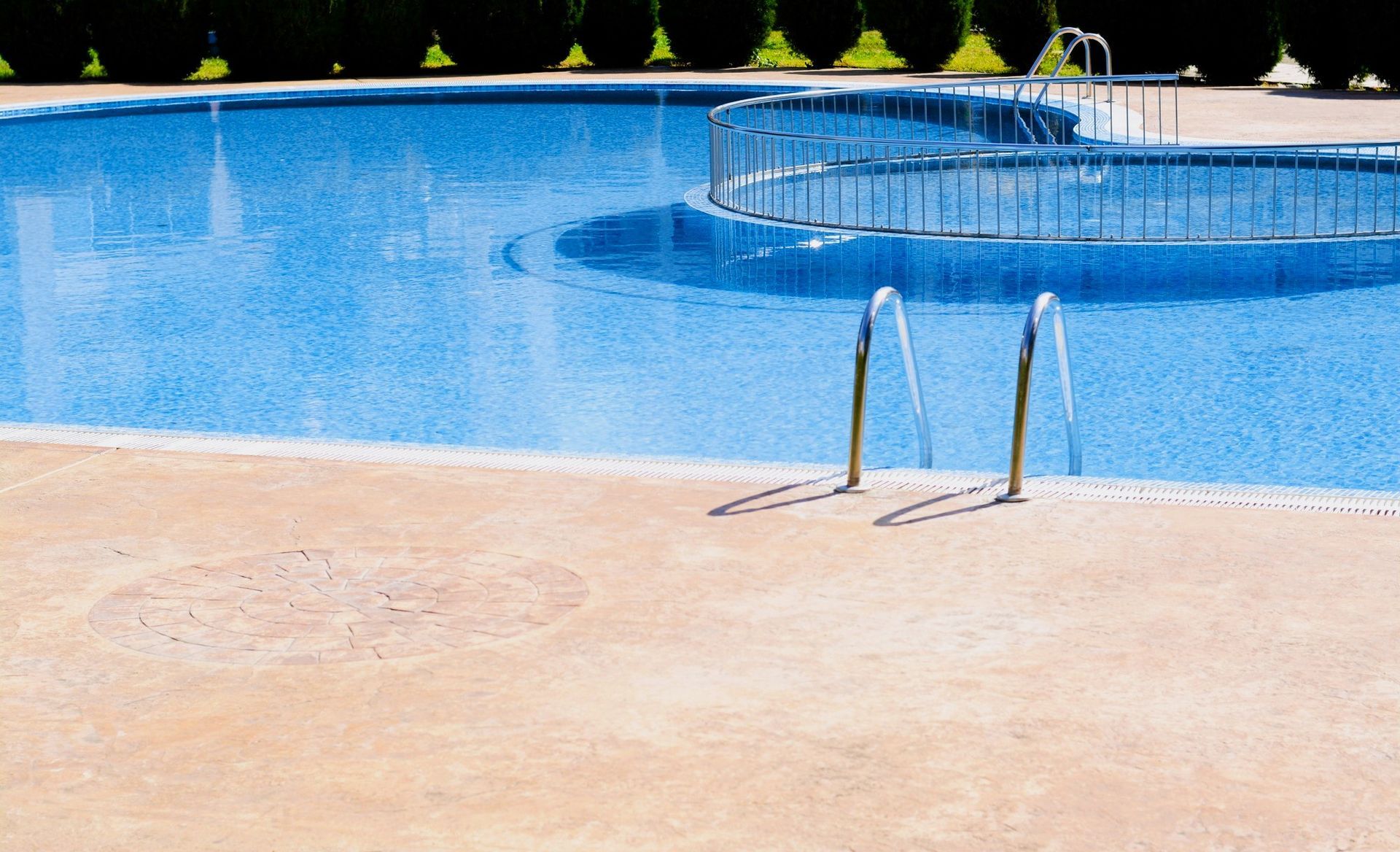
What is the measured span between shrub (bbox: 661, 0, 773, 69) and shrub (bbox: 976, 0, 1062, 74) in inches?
139

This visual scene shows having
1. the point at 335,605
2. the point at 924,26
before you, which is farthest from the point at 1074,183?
the point at 335,605

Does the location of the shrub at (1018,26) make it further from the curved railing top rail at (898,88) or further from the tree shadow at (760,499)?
the tree shadow at (760,499)

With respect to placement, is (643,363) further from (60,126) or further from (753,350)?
(60,126)

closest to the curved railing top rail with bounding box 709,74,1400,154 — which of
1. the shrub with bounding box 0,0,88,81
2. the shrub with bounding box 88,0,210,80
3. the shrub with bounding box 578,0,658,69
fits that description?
the shrub with bounding box 578,0,658,69

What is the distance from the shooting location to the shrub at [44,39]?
25.8 m

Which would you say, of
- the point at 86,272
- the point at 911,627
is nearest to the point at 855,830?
the point at 911,627

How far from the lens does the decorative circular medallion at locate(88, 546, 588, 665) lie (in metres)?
4.57

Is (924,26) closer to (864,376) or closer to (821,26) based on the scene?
(821,26)

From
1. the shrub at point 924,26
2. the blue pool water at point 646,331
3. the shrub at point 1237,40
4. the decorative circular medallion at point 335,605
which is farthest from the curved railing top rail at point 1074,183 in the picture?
the decorative circular medallion at point 335,605

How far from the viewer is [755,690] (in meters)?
4.20

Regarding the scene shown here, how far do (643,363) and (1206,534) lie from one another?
16.1 ft

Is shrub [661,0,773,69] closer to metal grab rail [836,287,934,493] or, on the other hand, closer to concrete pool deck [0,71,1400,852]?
metal grab rail [836,287,934,493]

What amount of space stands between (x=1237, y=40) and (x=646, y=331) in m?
15.4

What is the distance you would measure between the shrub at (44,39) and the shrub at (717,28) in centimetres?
900
